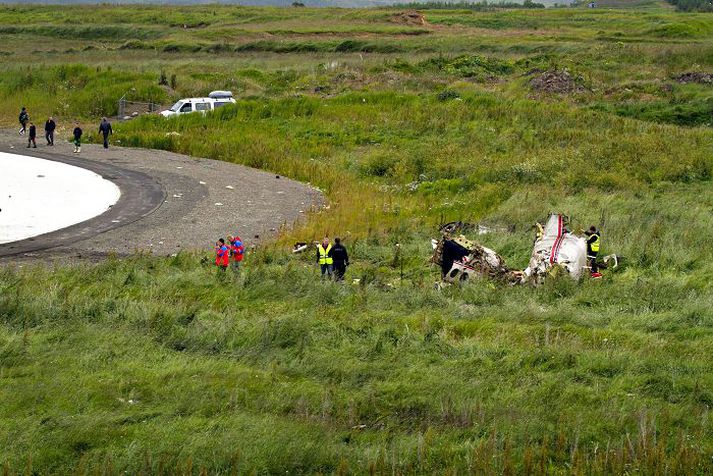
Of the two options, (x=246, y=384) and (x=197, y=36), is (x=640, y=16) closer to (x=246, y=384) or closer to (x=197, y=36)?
(x=197, y=36)

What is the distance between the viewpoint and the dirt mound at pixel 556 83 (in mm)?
45406

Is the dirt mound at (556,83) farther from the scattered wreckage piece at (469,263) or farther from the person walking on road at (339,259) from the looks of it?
the person walking on road at (339,259)

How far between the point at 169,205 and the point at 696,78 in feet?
106

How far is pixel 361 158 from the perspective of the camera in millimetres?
33594

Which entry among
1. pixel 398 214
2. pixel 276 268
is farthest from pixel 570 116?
pixel 276 268

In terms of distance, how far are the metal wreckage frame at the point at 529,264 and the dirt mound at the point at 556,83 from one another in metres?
28.1

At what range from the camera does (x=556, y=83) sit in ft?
151

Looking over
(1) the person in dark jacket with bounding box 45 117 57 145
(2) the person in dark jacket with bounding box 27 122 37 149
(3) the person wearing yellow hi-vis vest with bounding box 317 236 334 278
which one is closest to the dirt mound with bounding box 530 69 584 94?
(1) the person in dark jacket with bounding box 45 117 57 145

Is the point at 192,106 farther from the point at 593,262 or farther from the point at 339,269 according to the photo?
the point at 593,262

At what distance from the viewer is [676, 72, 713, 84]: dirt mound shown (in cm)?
4597

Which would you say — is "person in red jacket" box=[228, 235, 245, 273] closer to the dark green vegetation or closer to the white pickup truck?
the white pickup truck

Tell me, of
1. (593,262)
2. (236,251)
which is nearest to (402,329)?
(236,251)

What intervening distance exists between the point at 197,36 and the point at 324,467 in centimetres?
7918

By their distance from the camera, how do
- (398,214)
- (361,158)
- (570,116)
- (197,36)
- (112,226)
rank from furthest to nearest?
(197,36) < (570,116) < (361,158) < (398,214) < (112,226)
